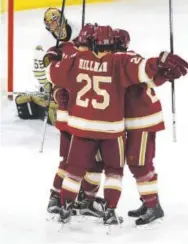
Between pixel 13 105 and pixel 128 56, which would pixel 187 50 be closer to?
pixel 13 105

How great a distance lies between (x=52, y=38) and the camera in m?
4.75

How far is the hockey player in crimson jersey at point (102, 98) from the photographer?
9.87 feet

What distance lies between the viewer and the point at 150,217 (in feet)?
10.7

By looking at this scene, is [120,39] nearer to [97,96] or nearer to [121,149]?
[97,96]

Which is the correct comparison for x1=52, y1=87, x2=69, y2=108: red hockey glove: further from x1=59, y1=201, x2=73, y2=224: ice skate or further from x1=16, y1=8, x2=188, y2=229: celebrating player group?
x1=59, y1=201, x2=73, y2=224: ice skate

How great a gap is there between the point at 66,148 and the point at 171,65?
0.57 m

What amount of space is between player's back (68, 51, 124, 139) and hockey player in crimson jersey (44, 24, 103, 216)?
0.28ft

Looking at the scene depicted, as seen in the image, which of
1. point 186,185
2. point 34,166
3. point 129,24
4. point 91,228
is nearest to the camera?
point 91,228

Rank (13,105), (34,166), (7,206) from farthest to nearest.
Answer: (13,105) → (34,166) → (7,206)

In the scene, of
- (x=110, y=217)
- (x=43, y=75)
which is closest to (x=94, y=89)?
(x=110, y=217)

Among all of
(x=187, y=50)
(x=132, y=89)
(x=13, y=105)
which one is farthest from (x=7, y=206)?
(x=187, y=50)

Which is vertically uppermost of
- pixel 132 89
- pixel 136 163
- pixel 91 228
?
pixel 132 89

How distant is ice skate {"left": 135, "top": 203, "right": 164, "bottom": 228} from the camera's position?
3.26m

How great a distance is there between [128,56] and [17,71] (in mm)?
2963
